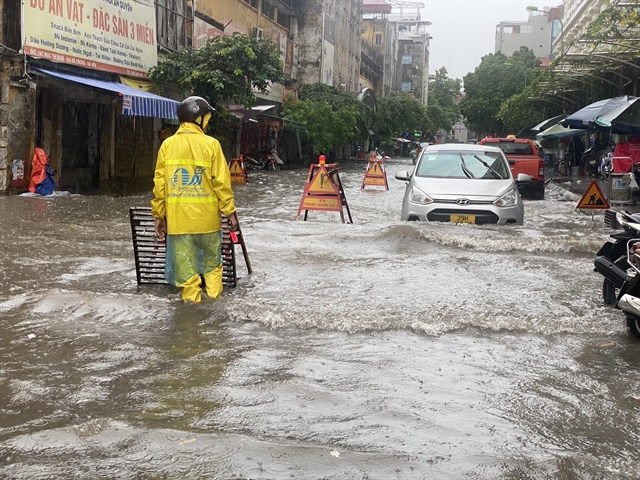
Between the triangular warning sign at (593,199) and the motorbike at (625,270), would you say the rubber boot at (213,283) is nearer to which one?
the motorbike at (625,270)

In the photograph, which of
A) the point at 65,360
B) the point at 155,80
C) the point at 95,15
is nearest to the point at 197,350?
the point at 65,360

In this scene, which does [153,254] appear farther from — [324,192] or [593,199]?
[593,199]

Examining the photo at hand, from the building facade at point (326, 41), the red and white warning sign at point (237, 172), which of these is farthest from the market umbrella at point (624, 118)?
the building facade at point (326, 41)

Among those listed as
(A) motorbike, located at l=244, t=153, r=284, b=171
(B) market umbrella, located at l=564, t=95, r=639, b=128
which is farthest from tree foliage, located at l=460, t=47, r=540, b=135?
(B) market umbrella, located at l=564, t=95, r=639, b=128

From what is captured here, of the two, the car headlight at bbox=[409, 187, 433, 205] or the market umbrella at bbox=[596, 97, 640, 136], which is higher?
the market umbrella at bbox=[596, 97, 640, 136]

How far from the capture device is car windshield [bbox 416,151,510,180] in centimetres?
1147

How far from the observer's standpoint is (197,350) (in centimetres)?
484

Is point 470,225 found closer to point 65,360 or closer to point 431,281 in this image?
point 431,281

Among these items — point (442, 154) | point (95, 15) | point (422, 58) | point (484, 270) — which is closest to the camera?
point (484, 270)

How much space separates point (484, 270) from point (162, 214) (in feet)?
12.8

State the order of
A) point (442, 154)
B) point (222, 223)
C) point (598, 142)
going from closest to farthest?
point (222, 223) → point (442, 154) → point (598, 142)

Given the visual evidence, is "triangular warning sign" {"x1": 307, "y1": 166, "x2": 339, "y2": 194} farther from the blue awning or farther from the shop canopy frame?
the shop canopy frame

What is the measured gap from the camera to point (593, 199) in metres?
12.6

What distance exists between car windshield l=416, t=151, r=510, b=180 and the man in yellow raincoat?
20.0 ft
